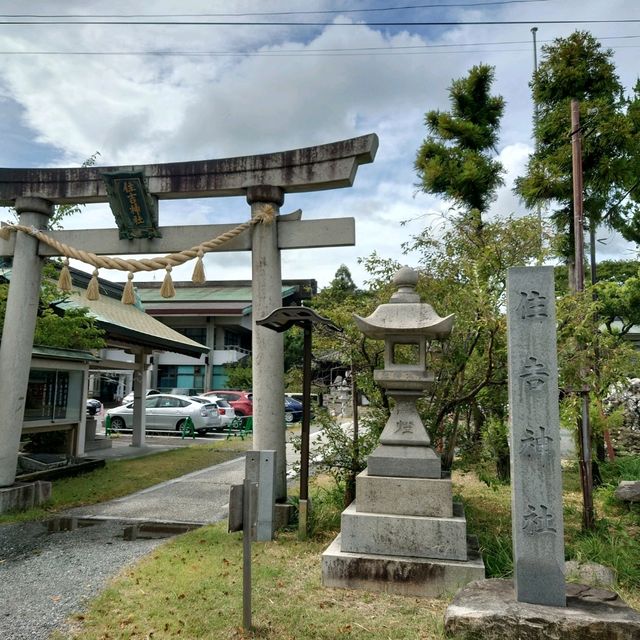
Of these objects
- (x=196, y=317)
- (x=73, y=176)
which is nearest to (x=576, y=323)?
(x=73, y=176)

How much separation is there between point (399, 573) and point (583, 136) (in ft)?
25.9

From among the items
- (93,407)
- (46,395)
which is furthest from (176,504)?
(93,407)

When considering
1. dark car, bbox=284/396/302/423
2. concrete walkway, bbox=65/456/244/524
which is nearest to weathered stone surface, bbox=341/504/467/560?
concrete walkway, bbox=65/456/244/524

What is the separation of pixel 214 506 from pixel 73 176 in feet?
18.1

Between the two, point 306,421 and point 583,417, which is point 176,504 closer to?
point 306,421

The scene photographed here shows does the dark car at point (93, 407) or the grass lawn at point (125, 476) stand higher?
the dark car at point (93, 407)

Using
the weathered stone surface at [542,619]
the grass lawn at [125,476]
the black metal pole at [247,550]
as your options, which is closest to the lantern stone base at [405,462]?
the weathered stone surface at [542,619]

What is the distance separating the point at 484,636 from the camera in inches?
141

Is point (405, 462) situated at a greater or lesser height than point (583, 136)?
lesser

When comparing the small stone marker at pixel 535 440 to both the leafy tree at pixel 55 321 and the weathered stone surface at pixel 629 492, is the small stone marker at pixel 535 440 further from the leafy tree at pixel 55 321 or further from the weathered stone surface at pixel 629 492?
the leafy tree at pixel 55 321

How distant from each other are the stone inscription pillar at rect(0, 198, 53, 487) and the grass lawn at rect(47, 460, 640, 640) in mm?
3036

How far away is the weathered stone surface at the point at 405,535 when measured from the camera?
16.1ft

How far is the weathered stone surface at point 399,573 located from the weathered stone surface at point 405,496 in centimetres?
44

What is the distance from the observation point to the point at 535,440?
3.99 m
